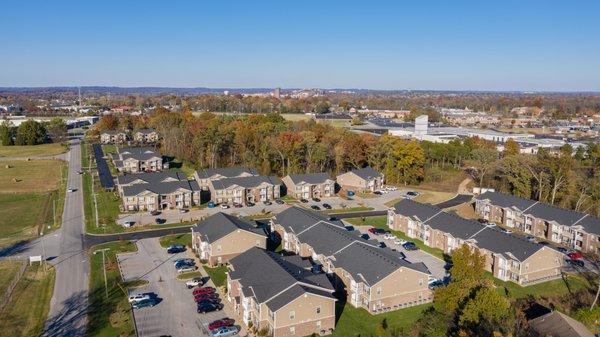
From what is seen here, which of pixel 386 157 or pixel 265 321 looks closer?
pixel 265 321

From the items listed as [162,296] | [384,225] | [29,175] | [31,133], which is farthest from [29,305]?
[31,133]

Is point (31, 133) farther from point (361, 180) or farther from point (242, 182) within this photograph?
point (361, 180)

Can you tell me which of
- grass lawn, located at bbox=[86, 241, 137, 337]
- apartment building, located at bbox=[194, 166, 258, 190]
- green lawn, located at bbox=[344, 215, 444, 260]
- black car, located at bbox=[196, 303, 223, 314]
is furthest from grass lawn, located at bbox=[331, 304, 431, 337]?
apartment building, located at bbox=[194, 166, 258, 190]

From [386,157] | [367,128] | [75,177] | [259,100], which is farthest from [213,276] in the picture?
[259,100]

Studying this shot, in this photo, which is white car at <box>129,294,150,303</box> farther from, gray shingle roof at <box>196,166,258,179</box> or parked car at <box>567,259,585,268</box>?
parked car at <box>567,259,585,268</box>

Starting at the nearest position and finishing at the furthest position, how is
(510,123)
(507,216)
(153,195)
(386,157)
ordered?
1. (507,216)
2. (153,195)
3. (386,157)
4. (510,123)

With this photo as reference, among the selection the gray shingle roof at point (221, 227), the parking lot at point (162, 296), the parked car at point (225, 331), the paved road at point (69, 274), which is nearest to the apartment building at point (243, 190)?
the paved road at point (69, 274)

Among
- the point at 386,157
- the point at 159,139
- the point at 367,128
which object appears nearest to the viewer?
the point at 386,157

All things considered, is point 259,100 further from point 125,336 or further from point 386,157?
point 125,336

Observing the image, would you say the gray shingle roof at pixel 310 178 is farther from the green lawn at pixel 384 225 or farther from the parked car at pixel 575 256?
the parked car at pixel 575 256
